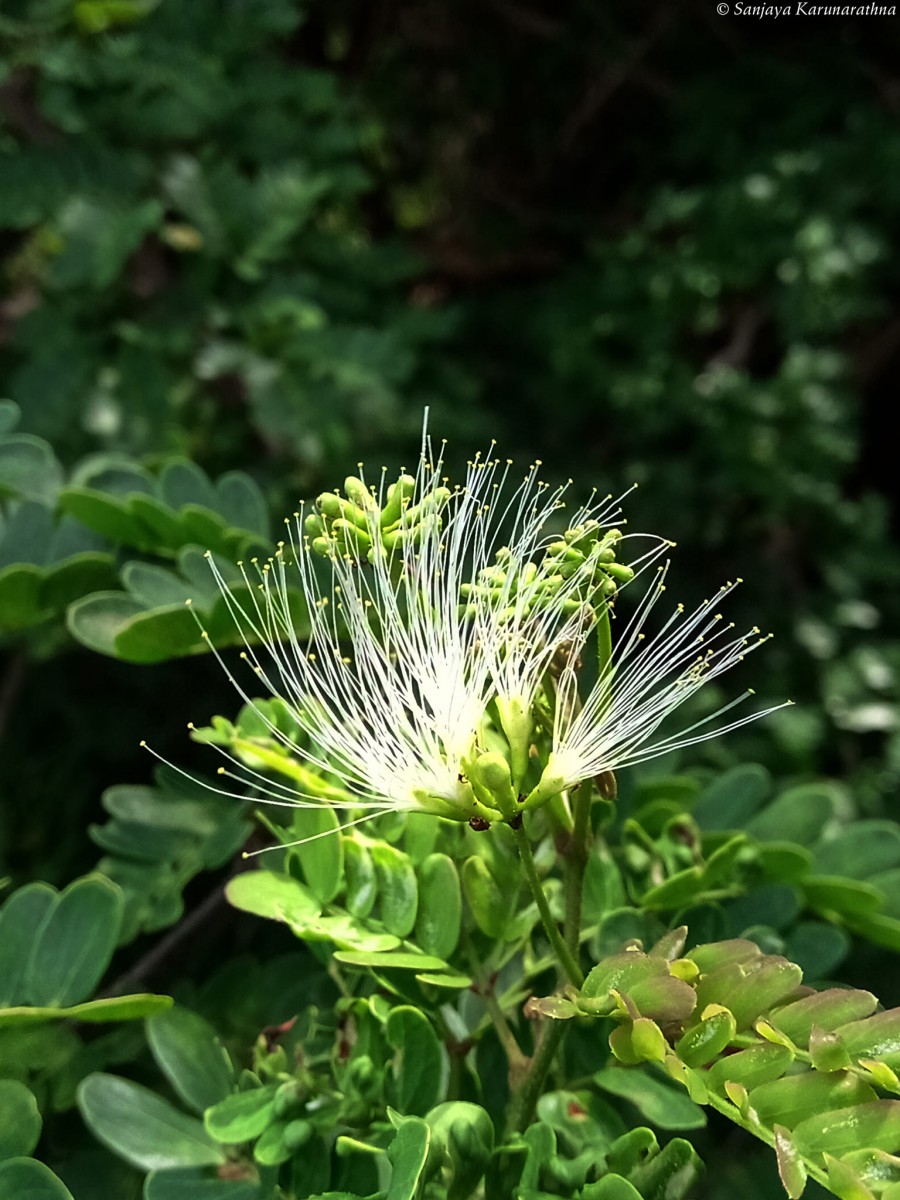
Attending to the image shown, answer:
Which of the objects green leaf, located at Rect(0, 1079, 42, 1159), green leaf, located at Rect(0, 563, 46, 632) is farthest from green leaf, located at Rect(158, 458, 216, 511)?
green leaf, located at Rect(0, 1079, 42, 1159)

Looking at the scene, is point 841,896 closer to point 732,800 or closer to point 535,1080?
point 732,800

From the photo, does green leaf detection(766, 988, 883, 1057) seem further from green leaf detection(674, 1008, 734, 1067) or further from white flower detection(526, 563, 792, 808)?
white flower detection(526, 563, 792, 808)

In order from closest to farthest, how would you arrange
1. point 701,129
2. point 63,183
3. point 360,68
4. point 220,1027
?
point 220,1027
point 63,183
point 701,129
point 360,68

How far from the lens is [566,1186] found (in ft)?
1.67

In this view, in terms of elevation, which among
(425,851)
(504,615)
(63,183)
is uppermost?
(63,183)

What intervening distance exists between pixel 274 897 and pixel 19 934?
0.19 meters

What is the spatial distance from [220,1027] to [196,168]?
1.06 m

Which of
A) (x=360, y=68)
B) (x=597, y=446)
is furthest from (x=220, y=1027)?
(x=360, y=68)

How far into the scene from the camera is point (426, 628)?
56 centimetres

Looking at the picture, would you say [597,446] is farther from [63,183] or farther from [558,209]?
[63,183]

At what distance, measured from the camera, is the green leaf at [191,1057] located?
0.61 metres

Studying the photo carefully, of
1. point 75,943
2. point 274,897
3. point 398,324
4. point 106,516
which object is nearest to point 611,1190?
point 274,897

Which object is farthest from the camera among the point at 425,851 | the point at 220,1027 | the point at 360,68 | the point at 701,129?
the point at 360,68

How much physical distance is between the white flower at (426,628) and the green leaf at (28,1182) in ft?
0.75
